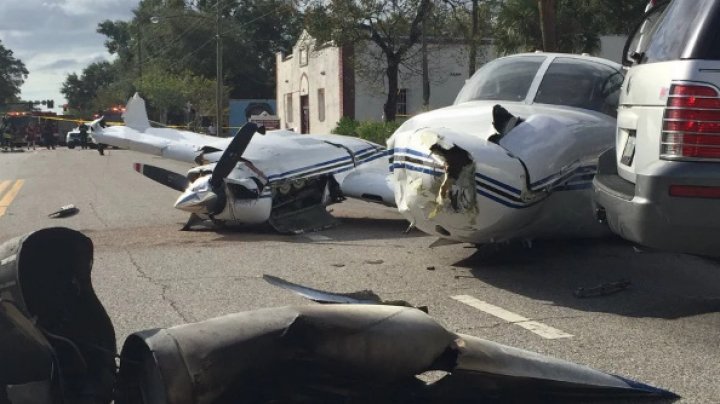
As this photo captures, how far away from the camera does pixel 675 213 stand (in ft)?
15.3

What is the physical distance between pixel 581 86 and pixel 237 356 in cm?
594

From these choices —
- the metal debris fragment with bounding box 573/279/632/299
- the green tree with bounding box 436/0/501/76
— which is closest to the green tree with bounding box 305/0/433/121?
the green tree with bounding box 436/0/501/76

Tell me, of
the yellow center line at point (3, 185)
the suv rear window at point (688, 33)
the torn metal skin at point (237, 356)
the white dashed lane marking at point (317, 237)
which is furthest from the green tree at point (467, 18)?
the torn metal skin at point (237, 356)

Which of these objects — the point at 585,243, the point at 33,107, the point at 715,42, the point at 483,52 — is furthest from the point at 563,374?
the point at 33,107

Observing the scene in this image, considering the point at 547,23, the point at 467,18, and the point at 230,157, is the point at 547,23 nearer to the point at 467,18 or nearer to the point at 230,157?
the point at 230,157

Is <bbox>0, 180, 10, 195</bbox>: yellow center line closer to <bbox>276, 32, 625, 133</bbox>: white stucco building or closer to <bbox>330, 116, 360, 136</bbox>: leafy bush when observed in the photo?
<bbox>330, 116, 360, 136</bbox>: leafy bush

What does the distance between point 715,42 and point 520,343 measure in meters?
2.25

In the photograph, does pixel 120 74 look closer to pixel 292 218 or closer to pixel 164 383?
pixel 292 218

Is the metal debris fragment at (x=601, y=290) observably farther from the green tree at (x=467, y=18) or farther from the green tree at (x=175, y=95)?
the green tree at (x=175, y=95)

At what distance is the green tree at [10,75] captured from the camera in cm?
13045

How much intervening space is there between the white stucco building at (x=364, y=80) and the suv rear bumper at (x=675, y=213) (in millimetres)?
30319

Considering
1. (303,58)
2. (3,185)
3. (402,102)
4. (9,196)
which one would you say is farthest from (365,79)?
(9,196)

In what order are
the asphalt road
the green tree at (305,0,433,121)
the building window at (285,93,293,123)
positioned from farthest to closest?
1. the building window at (285,93,293,123)
2. the green tree at (305,0,433,121)
3. the asphalt road

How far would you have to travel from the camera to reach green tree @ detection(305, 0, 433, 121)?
31.6 metres
